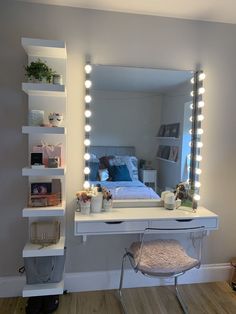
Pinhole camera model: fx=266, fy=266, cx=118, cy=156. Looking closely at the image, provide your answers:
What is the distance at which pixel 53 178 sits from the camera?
2146mm

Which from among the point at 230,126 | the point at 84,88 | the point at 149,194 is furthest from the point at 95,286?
the point at 230,126

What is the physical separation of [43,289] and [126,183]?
1.03 m

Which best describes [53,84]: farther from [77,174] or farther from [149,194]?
[149,194]

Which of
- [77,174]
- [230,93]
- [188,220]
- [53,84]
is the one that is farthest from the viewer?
[230,93]

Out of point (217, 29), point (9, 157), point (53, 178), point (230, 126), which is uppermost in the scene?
point (217, 29)

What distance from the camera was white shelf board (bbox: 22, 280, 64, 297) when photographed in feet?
6.38

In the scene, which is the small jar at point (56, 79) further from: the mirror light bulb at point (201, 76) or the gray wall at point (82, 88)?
the mirror light bulb at point (201, 76)

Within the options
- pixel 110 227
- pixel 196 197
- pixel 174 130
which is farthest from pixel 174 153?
pixel 110 227

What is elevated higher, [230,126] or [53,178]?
[230,126]

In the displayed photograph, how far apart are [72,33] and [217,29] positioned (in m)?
1.28

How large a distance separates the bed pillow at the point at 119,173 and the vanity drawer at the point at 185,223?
1.51ft

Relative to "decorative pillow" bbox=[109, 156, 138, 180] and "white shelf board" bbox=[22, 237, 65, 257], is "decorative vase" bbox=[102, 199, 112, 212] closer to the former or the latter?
"decorative pillow" bbox=[109, 156, 138, 180]

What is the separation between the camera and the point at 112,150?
2277 millimetres

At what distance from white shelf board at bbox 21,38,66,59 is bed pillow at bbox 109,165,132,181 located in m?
1.00
